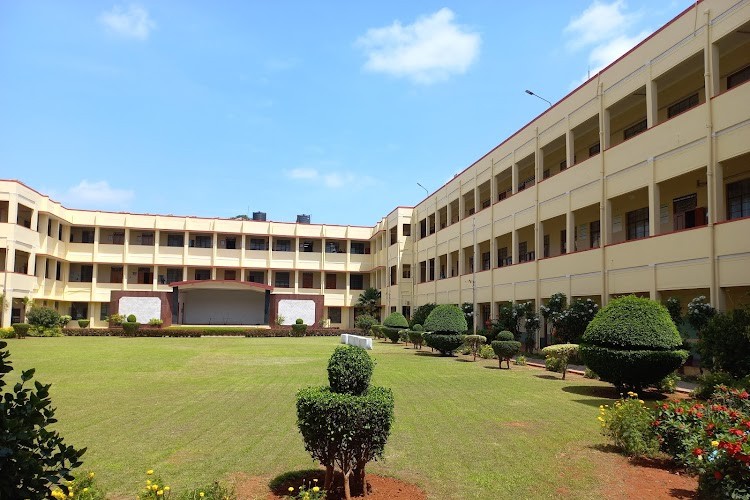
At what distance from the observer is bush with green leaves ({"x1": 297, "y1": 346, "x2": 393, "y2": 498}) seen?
19.4 feet

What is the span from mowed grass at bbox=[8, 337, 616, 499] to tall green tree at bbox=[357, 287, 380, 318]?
114ft

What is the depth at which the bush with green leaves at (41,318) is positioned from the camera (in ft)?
127

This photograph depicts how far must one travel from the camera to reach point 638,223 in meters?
23.6

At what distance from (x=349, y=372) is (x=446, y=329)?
1954 centimetres

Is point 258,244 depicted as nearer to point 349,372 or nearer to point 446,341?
point 446,341

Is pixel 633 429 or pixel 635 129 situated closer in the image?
pixel 633 429

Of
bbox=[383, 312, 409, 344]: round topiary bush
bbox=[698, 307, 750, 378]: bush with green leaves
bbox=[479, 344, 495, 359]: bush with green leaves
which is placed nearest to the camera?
bbox=[698, 307, 750, 378]: bush with green leaves

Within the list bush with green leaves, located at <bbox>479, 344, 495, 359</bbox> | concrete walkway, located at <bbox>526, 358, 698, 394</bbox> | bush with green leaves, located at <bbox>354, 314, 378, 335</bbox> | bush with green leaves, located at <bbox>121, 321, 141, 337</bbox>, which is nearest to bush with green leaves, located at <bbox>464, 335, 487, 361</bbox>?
bush with green leaves, located at <bbox>479, 344, 495, 359</bbox>

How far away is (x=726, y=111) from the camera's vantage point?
1645 cm

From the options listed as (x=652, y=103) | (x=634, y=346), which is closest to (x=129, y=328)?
(x=652, y=103)

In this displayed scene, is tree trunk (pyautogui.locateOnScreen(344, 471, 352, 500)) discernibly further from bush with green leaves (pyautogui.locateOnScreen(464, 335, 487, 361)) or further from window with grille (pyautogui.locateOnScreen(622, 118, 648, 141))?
window with grille (pyautogui.locateOnScreen(622, 118, 648, 141))

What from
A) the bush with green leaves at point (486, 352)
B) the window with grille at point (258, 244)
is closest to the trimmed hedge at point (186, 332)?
the window with grille at point (258, 244)

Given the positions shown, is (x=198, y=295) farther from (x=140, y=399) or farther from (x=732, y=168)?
(x=732, y=168)

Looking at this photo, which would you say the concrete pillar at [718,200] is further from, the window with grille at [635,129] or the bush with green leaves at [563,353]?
the window with grille at [635,129]
